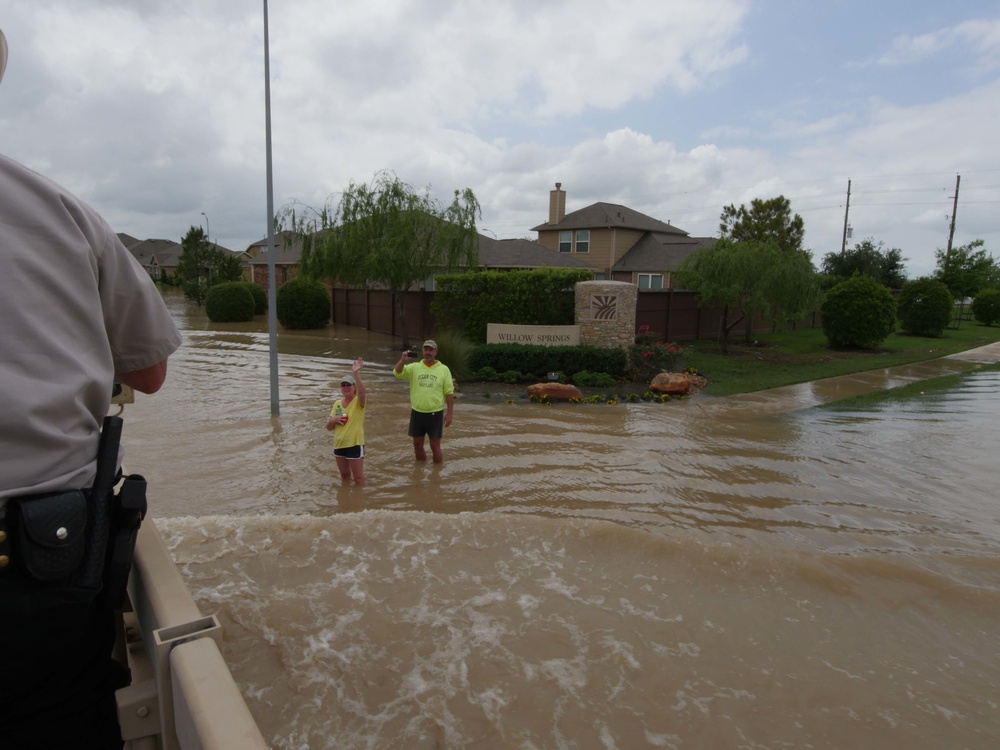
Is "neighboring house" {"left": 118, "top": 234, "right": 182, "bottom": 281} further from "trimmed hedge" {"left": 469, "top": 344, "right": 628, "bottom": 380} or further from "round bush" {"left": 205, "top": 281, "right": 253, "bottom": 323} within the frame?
"trimmed hedge" {"left": 469, "top": 344, "right": 628, "bottom": 380}

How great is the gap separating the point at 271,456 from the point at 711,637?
623cm

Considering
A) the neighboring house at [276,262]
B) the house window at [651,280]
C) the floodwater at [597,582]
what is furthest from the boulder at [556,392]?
the house window at [651,280]

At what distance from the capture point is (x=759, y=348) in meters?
22.0

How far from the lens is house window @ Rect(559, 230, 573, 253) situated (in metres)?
37.7

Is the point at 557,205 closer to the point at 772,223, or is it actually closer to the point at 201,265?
the point at 772,223

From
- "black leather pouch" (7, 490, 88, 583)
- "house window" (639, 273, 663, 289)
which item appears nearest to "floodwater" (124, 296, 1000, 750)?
"black leather pouch" (7, 490, 88, 583)

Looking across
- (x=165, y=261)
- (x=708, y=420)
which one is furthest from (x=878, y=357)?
(x=165, y=261)

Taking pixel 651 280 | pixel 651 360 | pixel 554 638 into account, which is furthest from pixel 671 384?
pixel 651 280

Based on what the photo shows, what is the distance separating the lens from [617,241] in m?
36.1

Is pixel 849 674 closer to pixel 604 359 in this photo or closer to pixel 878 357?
pixel 604 359

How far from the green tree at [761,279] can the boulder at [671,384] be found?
634cm

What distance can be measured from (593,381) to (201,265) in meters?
42.6

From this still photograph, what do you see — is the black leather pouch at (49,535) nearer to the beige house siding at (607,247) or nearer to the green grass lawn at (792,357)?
the green grass lawn at (792,357)

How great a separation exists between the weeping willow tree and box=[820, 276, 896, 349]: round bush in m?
12.4
